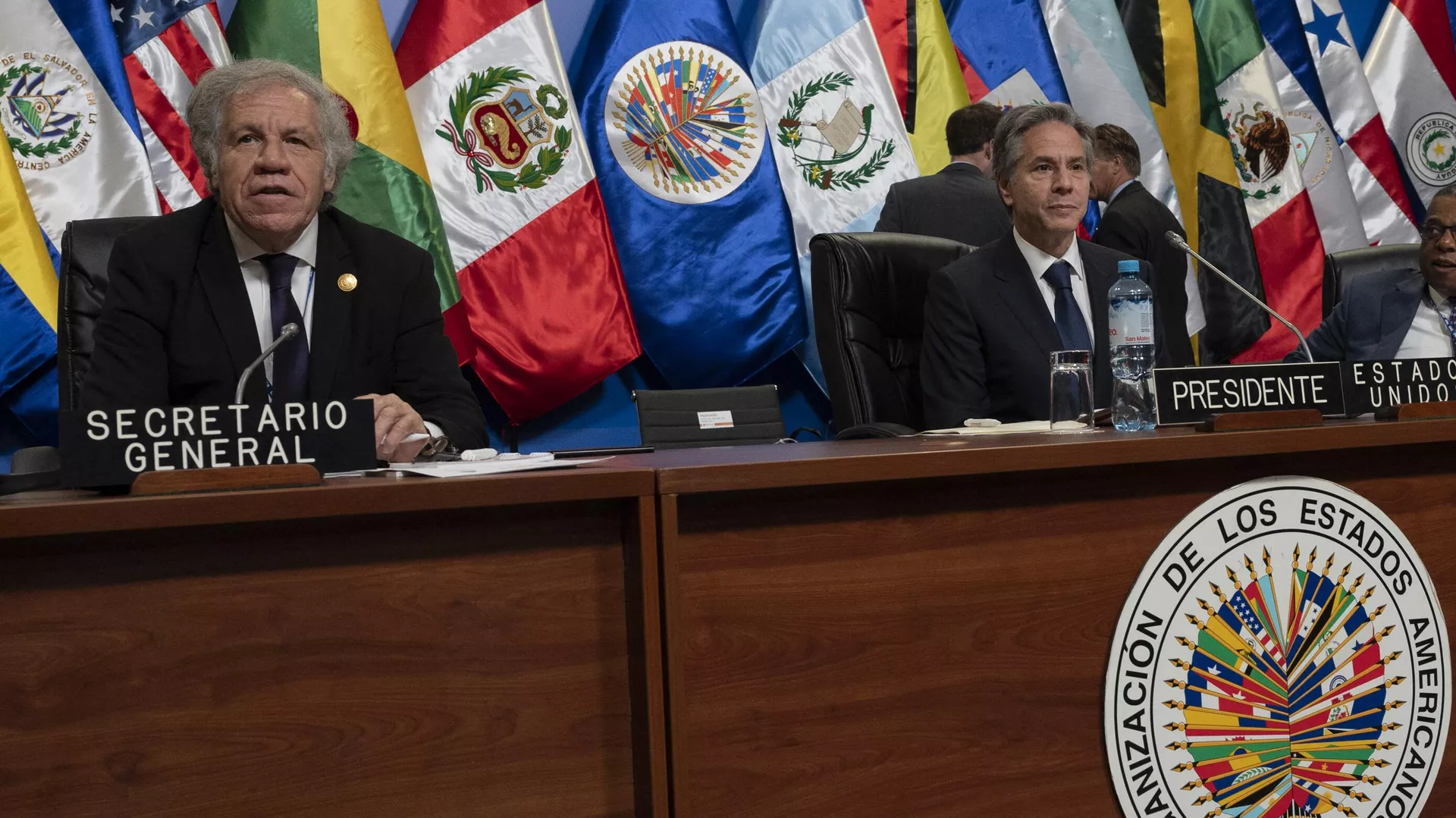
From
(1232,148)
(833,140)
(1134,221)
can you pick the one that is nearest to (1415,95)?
(1232,148)

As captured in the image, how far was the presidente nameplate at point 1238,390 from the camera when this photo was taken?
137 cm

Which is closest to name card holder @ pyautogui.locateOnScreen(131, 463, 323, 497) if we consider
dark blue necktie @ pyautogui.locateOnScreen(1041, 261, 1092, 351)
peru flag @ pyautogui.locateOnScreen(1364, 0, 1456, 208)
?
dark blue necktie @ pyautogui.locateOnScreen(1041, 261, 1092, 351)

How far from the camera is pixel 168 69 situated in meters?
2.99

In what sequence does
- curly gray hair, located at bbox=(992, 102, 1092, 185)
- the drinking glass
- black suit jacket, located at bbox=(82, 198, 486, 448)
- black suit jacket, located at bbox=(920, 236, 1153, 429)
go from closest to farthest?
black suit jacket, located at bbox=(82, 198, 486, 448)
the drinking glass
black suit jacket, located at bbox=(920, 236, 1153, 429)
curly gray hair, located at bbox=(992, 102, 1092, 185)

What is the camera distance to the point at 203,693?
93cm

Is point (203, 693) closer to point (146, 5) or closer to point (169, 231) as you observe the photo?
point (169, 231)

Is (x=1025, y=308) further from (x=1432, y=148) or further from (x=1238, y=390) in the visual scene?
(x=1432, y=148)

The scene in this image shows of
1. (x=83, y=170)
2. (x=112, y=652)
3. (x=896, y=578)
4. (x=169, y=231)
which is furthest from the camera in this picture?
(x=83, y=170)

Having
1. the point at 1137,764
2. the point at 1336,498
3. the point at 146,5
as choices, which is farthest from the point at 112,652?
the point at 146,5

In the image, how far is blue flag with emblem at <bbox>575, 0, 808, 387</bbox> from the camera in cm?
353

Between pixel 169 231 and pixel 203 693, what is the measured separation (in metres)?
1.10

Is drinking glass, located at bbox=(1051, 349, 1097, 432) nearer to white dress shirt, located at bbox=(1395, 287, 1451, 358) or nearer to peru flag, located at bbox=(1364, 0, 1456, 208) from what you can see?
white dress shirt, located at bbox=(1395, 287, 1451, 358)

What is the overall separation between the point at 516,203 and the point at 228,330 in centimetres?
166

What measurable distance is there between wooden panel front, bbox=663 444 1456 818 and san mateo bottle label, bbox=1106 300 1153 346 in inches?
42.0
